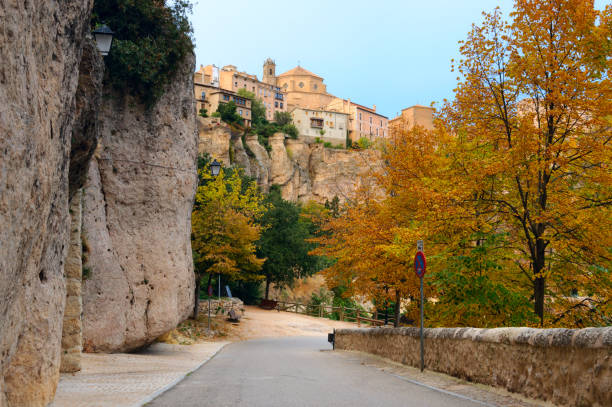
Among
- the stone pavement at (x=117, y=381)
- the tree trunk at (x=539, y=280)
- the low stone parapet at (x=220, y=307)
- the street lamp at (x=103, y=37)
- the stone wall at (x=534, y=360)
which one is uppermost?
the street lamp at (x=103, y=37)

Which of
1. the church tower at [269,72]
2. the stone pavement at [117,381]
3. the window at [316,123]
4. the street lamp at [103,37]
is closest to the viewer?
the stone pavement at [117,381]

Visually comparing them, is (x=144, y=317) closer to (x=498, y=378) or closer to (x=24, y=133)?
(x=498, y=378)

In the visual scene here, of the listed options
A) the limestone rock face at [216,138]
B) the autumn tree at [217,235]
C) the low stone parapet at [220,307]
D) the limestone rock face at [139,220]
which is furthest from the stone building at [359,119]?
the limestone rock face at [139,220]

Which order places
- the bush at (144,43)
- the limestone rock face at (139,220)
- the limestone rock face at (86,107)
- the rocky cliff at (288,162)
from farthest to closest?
the rocky cliff at (288,162) → the bush at (144,43) → the limestone rock face at (139,220) → the limestone rock face at (86,107)

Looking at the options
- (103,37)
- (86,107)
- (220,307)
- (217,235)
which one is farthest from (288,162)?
(86,107)

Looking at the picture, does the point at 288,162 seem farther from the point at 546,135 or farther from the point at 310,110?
the point at 546,135

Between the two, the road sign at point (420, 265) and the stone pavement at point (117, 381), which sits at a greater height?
the road sign at point (420, 265)

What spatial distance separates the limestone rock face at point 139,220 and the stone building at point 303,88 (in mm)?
126694

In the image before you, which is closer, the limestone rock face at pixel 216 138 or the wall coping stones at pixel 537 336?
the wall coping stones at pixel 537 336

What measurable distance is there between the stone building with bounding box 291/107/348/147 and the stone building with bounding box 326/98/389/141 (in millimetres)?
4259

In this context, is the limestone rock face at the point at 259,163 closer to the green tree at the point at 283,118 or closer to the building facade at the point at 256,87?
the green tree at the point at 283,118

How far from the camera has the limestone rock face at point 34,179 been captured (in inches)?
188

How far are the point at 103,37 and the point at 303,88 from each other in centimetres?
14237

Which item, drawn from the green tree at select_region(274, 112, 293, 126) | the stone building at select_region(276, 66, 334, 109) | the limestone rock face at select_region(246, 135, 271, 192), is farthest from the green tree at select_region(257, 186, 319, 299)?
the stone building at select_region(276, 66, 334, 109)
